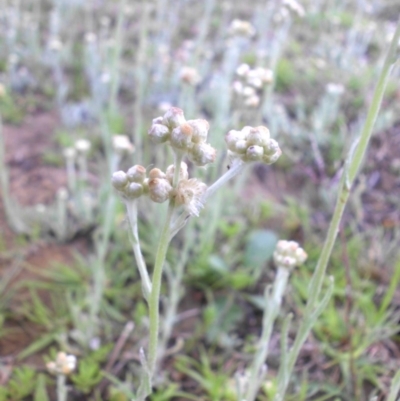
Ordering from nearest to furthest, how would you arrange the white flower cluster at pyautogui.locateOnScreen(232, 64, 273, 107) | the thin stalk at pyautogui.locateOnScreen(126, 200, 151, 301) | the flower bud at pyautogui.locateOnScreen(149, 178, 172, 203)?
the flower bud at pyautogui.locateOnScreen(149, 178, 172, 203) → the thin stalk at pyautogui.locateOnScreen(126, 200, 151, 301) → the white flower cluster at pyautogui.locateOnScreen(232, 64, 273, 107)

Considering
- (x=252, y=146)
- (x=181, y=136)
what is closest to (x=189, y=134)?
(x=181, y=136)

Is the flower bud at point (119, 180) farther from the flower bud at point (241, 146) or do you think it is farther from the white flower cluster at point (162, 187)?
the flower bud at point (241, 146)

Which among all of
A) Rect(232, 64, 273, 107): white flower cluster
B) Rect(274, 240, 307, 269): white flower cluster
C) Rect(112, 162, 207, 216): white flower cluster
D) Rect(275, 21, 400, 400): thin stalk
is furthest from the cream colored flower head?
Answer: Rect(232, 64, 273, 107): white flower cluster

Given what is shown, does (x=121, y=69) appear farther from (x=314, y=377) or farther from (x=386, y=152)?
(x=314, y=377)

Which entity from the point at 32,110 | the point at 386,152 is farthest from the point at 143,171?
the point at 32,110

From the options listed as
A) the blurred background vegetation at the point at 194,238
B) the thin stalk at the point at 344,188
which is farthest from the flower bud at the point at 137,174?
the blurred background vegetation at the point at 194,238

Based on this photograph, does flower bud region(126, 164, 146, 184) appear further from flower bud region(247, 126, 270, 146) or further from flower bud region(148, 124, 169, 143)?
flower bud region(247, 126, 270, 146)

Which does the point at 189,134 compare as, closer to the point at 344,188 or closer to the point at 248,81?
the point at 344,188
